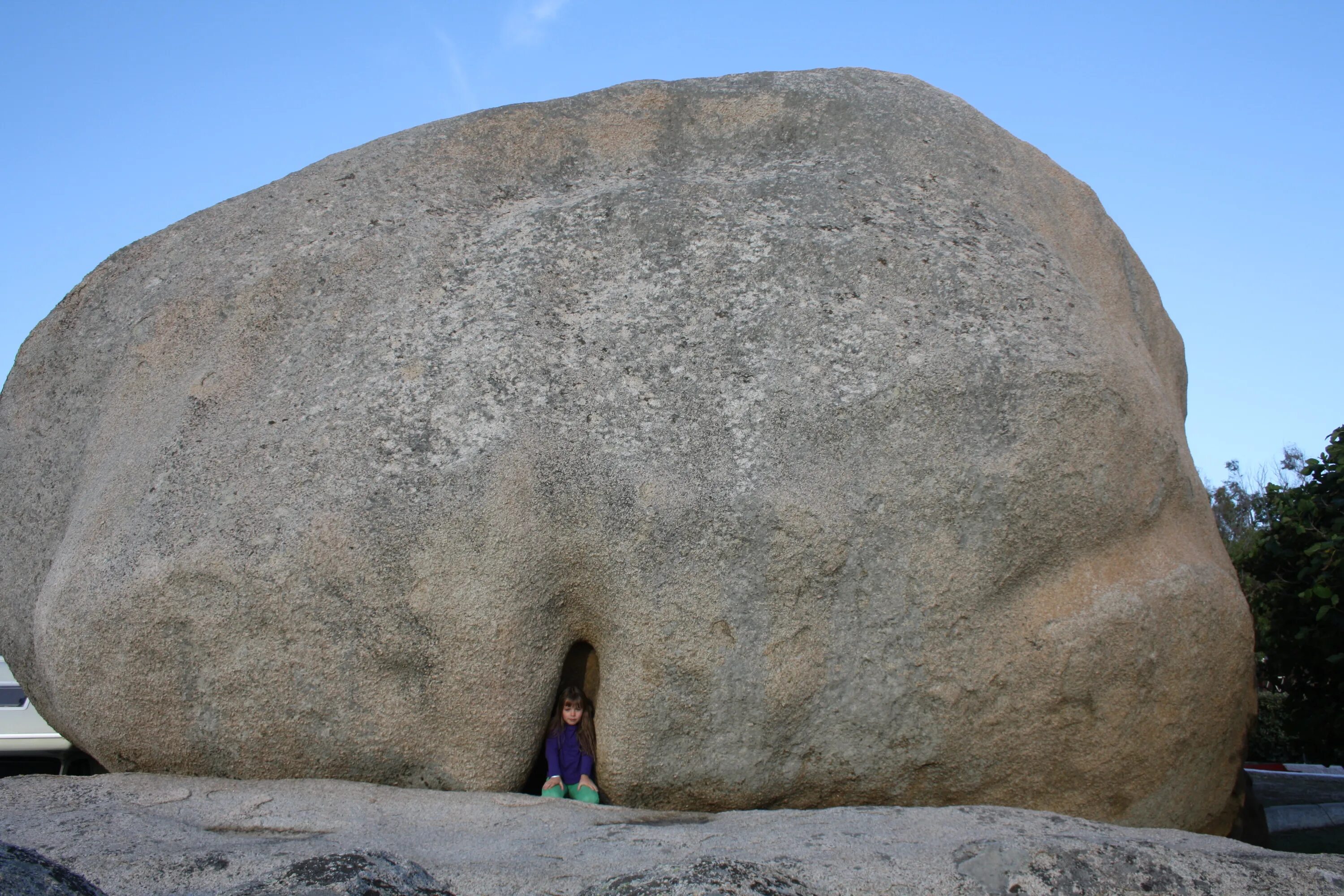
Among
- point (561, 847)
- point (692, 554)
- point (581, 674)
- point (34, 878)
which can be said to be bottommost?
point (561, 847)

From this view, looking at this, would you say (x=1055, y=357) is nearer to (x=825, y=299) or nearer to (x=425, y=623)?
(x=825, y=299)

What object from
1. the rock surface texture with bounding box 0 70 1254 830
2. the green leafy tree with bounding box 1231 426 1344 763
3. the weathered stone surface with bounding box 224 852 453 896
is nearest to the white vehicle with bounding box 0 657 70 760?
the rock surface texture with bounding box 0 70 1254 830

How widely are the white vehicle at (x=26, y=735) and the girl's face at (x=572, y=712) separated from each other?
11.7ft

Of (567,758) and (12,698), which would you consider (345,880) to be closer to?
(567,758)

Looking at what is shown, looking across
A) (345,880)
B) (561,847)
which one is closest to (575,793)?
(561,847)

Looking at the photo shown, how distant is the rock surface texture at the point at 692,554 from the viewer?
3525 millimetres

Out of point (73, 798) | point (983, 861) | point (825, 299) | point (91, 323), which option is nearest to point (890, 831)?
point (983, 861)

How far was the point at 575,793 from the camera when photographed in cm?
379

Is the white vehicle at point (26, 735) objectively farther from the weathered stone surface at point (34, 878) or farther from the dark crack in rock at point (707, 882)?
the dark crack in rock at point (707, 882)

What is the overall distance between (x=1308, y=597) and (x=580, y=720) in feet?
10.7

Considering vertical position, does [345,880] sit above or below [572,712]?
below

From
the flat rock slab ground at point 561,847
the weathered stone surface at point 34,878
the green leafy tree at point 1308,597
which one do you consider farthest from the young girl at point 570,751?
the green leafy tree at point 1308,597

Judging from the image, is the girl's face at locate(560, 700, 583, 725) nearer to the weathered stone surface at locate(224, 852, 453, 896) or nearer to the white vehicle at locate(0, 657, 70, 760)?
the weathered stone surface at locate(224, 852, 453, 896)

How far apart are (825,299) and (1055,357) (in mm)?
780
